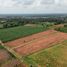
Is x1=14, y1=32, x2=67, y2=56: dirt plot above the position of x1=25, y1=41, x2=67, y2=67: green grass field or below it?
below

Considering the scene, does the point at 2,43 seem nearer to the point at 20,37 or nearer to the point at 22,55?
the point at 20,37

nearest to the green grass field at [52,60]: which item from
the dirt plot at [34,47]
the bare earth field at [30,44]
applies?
the dirt plot at [34,47]

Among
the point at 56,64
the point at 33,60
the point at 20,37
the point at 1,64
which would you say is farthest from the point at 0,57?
the point at 20,37

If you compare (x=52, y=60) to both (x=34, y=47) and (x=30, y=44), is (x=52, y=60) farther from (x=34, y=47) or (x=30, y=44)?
(x=30, y=44)

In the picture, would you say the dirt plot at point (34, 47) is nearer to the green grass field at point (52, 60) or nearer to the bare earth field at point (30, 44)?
the bare earth field at point (30, 44)

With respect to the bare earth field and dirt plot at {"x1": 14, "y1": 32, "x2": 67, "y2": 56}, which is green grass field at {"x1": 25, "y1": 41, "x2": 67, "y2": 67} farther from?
the bare earth field

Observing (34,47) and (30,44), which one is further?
(30,44)

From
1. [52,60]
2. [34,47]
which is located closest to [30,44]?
[34,47]

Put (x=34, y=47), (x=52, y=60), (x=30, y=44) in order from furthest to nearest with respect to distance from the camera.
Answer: (x=30, y=44) < (x=34, y=47) < (x=52, y=60)

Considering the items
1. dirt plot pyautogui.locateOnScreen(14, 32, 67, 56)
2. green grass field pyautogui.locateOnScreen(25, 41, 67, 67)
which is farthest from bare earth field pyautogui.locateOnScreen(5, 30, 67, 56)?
green grass field pyautogui.locateOnScreen(25, 41, 67, 67)

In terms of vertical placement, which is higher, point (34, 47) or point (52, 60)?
point (52, 60)

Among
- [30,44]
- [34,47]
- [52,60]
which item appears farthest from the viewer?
[30,44]
